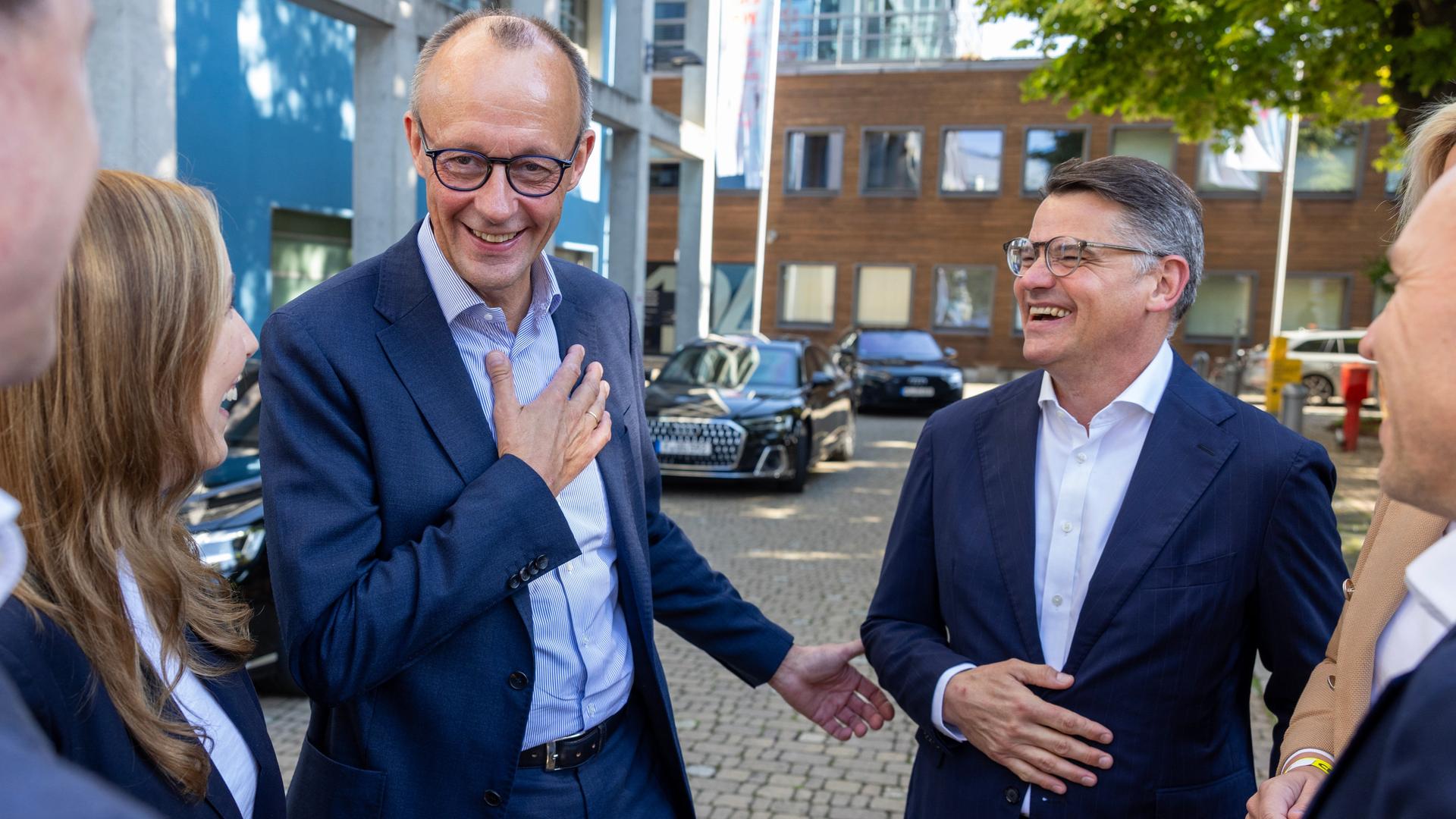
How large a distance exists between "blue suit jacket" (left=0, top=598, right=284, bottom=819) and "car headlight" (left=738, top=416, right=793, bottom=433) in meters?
9.93

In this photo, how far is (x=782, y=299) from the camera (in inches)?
1373

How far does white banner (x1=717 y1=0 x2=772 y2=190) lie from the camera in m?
18.9

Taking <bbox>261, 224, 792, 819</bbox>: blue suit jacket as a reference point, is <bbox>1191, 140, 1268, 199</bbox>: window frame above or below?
above

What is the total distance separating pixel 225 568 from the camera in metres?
4.86

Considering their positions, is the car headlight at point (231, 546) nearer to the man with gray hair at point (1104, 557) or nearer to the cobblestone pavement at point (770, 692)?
the cobblestone pavement at point (770, 692)

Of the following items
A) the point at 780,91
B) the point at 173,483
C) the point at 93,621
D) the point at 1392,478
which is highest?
the point at 780,91

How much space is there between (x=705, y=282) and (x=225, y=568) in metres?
16.6

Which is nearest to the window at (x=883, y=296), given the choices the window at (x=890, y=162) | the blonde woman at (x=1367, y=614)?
the window at (x=890, y=162)

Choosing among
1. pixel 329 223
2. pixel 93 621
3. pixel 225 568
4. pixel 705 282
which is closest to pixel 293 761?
pixel 225 568

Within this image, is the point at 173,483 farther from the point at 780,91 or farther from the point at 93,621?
the point at 780,91

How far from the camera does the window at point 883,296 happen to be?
3381cm

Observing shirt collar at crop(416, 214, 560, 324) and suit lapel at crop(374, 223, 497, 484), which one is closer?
suit lapel at crop(374, 223, 497, 484)

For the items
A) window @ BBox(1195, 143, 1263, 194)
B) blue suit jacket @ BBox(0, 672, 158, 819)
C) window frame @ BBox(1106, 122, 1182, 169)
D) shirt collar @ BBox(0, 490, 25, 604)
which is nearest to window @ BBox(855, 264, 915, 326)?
window frame @ BBox(1106, 122, 1182, 169)

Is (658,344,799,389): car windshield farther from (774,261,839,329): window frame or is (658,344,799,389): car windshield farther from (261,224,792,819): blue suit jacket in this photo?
(774,261,839,329): window frame
